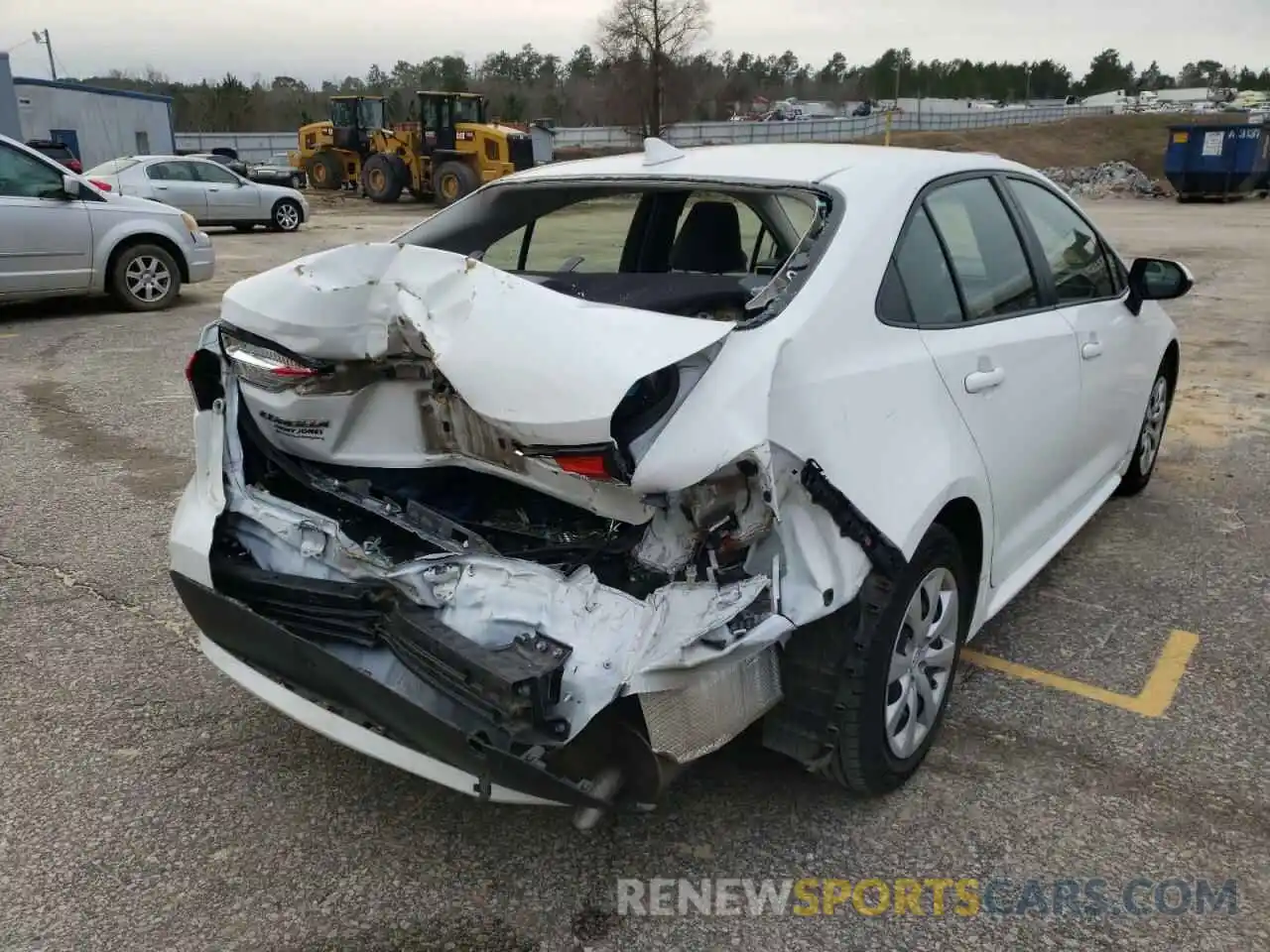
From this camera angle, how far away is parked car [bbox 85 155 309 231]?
1781 cm

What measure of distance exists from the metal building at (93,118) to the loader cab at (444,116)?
423 inches

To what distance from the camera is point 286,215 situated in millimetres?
20016

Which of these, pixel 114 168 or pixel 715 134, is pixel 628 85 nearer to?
pixel 715 134

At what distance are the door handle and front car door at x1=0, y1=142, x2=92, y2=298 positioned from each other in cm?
906

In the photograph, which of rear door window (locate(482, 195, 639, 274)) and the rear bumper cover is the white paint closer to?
the rear bumper cover

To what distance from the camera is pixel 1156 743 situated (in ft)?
10.0

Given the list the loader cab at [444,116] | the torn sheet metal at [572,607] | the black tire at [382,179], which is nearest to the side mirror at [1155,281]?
the torn sheet metal at [572,607]

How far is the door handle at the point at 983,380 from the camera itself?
9.38 feet

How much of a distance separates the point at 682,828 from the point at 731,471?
1051 mm

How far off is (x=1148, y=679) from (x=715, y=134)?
55.3m

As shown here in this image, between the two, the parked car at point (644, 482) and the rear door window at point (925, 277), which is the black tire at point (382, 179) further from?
the rear door window at point (925, 277)

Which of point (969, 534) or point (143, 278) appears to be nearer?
point (969, 534)

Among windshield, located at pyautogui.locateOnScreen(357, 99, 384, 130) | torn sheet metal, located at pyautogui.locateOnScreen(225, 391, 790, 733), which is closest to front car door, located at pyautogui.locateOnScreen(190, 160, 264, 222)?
windshield, located at pyautogui.locateOnScreen(357, 99, 384, 130)

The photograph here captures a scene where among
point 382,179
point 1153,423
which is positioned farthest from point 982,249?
point 382,179
